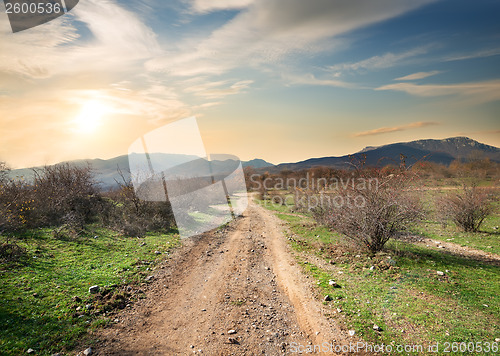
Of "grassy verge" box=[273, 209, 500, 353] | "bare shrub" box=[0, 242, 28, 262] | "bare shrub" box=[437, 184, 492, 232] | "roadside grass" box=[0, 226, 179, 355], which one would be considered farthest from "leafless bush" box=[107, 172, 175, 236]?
"bare shrub" box=[437, 184, 492, 232]

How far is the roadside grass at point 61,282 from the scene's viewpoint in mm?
4727

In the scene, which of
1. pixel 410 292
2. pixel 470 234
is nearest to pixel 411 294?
pixel 410 292

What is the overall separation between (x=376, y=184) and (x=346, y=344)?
6.44 m

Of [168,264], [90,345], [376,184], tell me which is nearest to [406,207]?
[376,184]

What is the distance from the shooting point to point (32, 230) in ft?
36.1

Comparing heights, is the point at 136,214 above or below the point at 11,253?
below

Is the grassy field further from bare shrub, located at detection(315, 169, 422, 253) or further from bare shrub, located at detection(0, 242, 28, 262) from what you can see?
bare shrub, located at detection(0, 242, 28, 262)

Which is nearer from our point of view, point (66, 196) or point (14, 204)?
point (14, 204)

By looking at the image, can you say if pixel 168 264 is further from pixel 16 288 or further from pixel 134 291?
pixel 16 288

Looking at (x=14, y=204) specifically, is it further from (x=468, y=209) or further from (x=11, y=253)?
(x=468, y=209)

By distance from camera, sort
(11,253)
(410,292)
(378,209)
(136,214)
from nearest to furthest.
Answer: (410,292), (11,253), (378,209), (136,214)

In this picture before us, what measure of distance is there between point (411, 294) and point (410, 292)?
12 centimetres

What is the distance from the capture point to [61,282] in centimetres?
688

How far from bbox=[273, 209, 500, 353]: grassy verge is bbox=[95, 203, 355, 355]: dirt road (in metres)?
0.82
